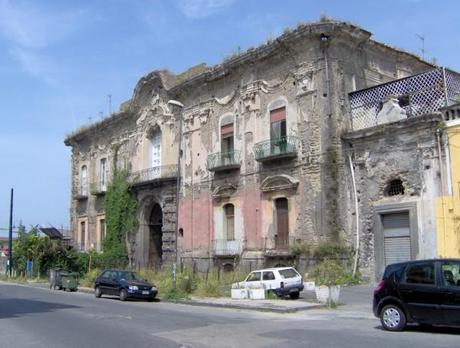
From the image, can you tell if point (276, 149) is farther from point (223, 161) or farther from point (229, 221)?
point (229, 221)

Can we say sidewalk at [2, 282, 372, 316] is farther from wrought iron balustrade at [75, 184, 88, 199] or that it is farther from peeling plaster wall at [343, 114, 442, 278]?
wrought iron balustrade at [75, 184, 88, 199]

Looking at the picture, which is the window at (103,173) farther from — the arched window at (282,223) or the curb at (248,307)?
the curb at (248,307)

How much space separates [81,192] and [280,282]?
30754 millimetres

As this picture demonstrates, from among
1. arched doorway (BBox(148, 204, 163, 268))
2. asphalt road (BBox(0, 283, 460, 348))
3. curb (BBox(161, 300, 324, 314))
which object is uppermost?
arched doorway (BBox(148, 204, 163, 268))

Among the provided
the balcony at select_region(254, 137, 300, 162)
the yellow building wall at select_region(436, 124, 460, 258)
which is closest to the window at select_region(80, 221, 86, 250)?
the balcony at select_region(254, 137, 300, 162)

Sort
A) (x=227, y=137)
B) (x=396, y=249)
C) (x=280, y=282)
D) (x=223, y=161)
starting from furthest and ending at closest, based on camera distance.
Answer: (x=227, y=137)
(x=223, y=161)
(x=396, y=249)
(x=280, y=282)

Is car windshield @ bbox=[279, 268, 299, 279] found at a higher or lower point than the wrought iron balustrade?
lower

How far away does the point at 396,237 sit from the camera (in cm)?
2464

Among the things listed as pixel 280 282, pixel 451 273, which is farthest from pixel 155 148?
pixel 451 273

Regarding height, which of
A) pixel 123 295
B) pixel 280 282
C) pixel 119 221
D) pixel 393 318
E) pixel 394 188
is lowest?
pixel 123 295

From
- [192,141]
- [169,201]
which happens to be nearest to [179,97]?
[192,141]

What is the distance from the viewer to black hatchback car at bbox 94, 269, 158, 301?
2444 cm

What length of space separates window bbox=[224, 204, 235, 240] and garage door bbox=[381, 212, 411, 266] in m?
9.54

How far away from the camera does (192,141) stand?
115 feet
